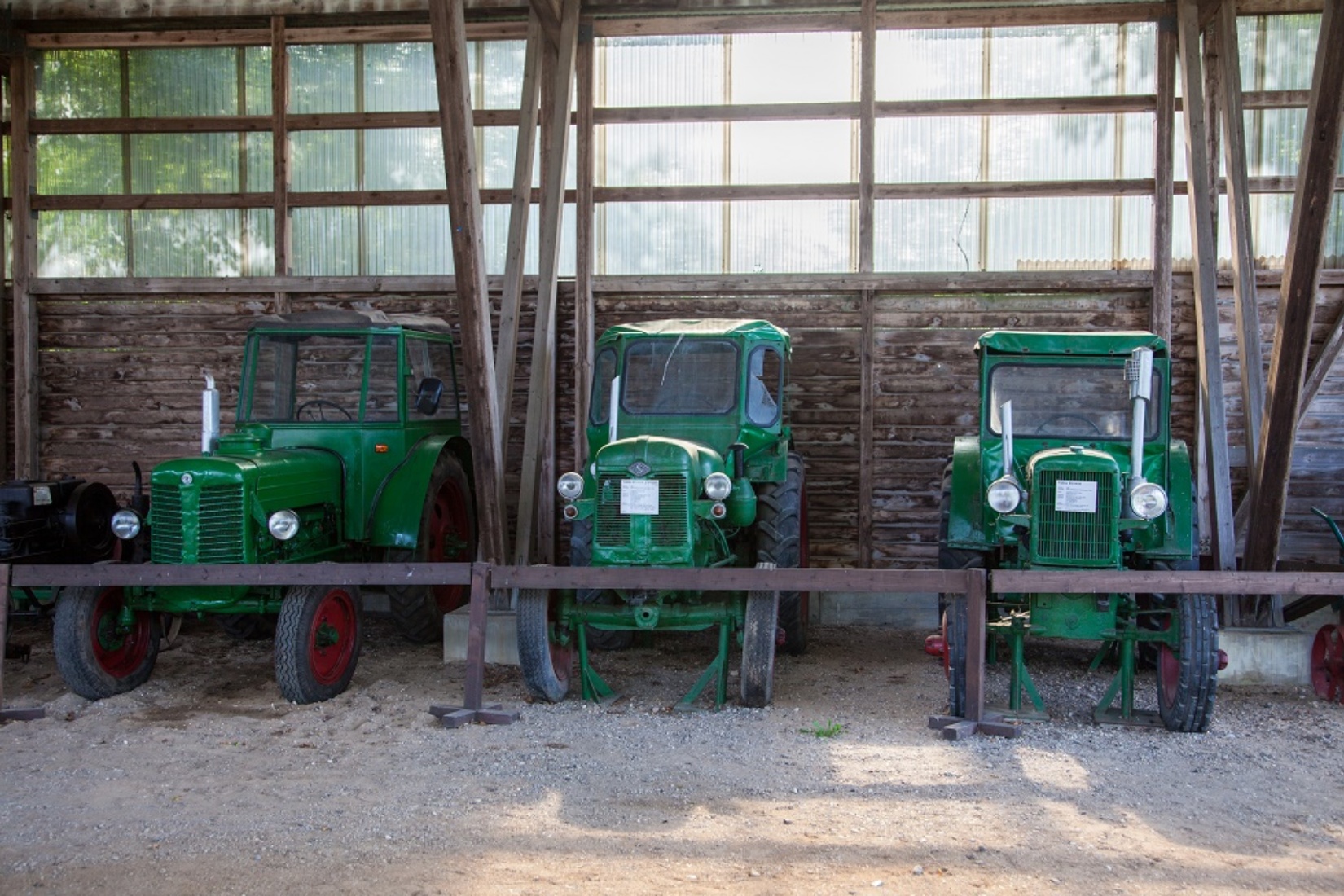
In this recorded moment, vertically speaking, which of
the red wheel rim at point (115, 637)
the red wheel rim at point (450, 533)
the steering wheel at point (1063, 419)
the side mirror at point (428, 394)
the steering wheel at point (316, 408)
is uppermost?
the side mirror at point (428, 394)

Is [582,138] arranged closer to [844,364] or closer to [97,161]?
[844,364]

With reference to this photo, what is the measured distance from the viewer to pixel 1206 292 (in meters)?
8.02

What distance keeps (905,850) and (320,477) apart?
467 centimetres

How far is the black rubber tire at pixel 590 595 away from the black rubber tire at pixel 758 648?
83cm

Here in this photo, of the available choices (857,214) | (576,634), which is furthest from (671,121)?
(576,634)

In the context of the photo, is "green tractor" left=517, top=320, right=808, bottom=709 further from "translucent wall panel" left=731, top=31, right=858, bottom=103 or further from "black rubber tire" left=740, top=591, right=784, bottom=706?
"translucent wall panel" left=731, top=31, right=858, bottom=103

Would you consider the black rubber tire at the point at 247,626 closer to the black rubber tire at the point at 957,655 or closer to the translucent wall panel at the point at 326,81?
the translucent wall panel at the point at 326,81

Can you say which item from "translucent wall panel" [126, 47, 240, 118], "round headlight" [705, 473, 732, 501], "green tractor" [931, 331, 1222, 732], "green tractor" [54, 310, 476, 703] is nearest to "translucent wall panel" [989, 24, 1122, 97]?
"green tractor" [931, 331, 1222, 732]

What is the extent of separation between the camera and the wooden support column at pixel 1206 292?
7711 millimetres

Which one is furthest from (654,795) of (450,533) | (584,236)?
(584,236)

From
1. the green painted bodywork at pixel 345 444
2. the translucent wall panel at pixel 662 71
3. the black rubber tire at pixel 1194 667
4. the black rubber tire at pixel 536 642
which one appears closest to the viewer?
the black rubber tire at pixel 1194 667

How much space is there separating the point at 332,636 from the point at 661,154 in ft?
16.1

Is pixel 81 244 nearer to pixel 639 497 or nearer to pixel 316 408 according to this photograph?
pixel 316 408

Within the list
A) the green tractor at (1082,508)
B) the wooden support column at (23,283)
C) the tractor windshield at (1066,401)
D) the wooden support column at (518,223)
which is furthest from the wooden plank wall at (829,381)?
the tractor windshield at (1066,401)
